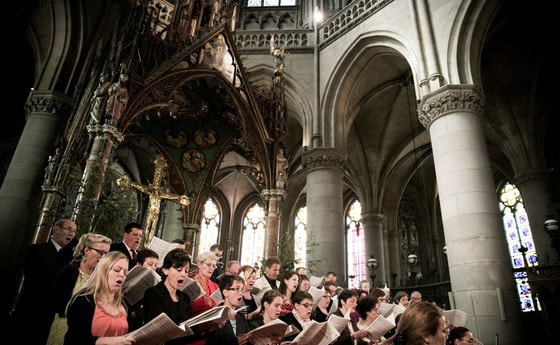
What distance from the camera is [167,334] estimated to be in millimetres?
1911

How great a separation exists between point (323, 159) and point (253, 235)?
10.8 m

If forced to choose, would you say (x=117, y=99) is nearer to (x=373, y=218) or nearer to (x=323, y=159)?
(x=323, y=159)

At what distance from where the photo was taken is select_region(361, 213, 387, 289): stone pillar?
595 inches

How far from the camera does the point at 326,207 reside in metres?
10.2

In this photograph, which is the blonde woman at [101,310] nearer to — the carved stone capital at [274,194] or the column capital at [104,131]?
the column capital at [104,131]

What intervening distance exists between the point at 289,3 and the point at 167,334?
16.2m

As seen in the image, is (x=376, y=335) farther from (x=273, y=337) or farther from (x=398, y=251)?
(x=398, y=251)

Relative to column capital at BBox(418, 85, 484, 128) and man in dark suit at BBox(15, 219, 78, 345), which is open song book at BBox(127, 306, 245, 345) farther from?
column capital at BBox(418, 85, 484, 128)

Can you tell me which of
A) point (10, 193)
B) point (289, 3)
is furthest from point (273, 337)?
point (289, 3)

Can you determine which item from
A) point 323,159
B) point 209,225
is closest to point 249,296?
point 323,159

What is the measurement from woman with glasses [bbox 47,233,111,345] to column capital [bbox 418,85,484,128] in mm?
7300

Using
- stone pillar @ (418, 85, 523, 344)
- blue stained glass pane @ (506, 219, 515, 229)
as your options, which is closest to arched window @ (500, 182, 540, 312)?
blue stained glass pane @ (506, 219, 515, 229)

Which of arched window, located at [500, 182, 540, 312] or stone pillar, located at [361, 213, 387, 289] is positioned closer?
stone pillar, located at [361, 213, 387, 289]

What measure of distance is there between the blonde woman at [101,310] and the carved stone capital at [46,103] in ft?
30.2
